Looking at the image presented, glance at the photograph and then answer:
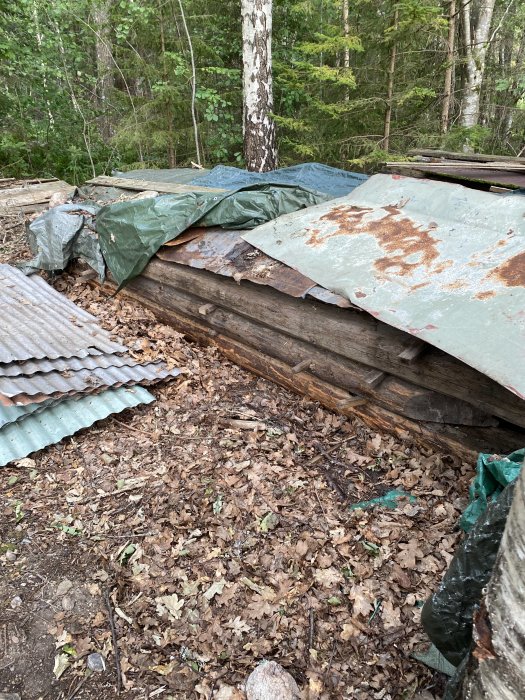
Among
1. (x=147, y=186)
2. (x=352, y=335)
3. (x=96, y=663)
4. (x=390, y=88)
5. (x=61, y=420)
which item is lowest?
(x=96, y=663)

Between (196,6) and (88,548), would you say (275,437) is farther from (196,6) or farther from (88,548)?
(196,6)

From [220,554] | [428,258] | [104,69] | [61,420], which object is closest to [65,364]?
[61,420]

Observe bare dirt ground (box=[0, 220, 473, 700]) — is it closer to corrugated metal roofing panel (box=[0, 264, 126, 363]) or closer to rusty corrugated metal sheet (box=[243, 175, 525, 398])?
corrugated metal roofing panel (box=[0, 264, 126, 363])

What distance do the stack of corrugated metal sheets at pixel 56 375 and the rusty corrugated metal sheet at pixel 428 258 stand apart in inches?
78.9

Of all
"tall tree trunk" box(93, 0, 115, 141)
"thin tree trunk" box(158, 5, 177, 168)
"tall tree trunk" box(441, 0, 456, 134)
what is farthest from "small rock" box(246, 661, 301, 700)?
"tall tree trunk" box(93, 0, 115, 141)

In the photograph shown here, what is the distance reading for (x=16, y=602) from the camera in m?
2.87

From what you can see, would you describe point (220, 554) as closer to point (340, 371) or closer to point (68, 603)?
point (68, 603)

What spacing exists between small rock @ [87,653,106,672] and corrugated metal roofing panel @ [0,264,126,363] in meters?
2.71

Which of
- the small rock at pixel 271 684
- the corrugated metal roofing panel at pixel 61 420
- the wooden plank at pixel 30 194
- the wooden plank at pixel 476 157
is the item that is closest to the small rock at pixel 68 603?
the small rock at pixel 271 684

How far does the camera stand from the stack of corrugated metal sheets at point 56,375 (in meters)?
4.02

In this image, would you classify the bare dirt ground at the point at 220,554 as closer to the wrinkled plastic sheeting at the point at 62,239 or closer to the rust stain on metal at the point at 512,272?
the rust stain on metal at the point at 512,272

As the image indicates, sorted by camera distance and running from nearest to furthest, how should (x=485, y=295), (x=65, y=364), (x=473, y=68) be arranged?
(x=485, y=295) → (x=65, y=364) → (x=473, y=68)

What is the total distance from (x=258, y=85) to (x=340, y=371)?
280 inches

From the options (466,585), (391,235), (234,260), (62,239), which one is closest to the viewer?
(466,585)
